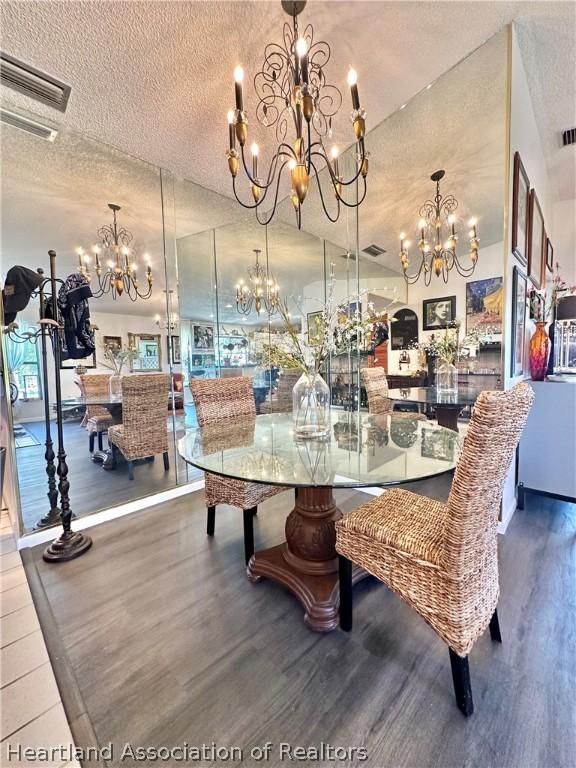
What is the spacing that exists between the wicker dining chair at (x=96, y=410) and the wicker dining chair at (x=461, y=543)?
2.67m

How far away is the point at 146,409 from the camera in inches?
118

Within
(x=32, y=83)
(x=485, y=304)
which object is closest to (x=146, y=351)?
(x=32, y=83)

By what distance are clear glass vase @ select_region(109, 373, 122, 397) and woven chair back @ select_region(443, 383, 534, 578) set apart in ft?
9.77

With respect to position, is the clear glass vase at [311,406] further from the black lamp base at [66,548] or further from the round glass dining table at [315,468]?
the black lamp base at [66,548]

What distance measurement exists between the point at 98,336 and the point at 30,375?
637 mm

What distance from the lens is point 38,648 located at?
4.35ft

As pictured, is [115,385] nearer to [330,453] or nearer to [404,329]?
[330,453]

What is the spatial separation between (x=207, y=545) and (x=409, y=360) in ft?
7.72

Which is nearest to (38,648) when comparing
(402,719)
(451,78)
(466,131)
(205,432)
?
(205,432)

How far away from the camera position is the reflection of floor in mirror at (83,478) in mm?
2242

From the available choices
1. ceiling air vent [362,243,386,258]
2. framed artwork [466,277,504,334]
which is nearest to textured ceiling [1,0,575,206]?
ceiling air vent [362,243,386,258]

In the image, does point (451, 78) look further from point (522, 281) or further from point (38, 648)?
point (38, 648)

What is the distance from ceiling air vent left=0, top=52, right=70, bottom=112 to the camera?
186 centimetres

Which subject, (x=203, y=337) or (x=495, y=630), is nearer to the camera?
(x=495, y=630)
